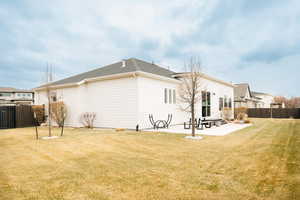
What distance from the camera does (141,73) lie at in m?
10.8

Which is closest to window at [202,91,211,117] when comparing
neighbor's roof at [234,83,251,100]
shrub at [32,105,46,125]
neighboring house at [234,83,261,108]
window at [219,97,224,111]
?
window at [219,97,224,111]

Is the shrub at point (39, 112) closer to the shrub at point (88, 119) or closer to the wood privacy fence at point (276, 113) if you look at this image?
the shrub at point (88, 119)

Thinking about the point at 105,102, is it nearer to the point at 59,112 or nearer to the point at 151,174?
the point at 59,112

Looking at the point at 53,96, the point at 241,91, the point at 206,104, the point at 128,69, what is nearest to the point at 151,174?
the point at 128,69

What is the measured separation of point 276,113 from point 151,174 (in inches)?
1053

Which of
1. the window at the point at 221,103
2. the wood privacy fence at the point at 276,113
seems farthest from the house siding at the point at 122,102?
the wood privacy fence at the point at 276,113

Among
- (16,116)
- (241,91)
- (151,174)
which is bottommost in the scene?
(151,174)

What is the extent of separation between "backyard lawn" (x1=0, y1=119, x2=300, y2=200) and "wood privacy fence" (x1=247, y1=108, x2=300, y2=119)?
22.0 m

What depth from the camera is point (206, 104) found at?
1628 centimetres

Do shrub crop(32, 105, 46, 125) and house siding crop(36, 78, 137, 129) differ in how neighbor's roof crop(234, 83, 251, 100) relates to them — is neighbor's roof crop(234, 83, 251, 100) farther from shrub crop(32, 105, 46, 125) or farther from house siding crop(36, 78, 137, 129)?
shrub crop(32, 105, 46, 125)

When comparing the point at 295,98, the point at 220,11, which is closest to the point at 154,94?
the point at 220,11

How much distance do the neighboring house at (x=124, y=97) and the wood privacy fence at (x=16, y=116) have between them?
1712 mm

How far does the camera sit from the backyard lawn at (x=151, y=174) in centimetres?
293

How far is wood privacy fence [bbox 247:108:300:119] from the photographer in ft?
75.3
